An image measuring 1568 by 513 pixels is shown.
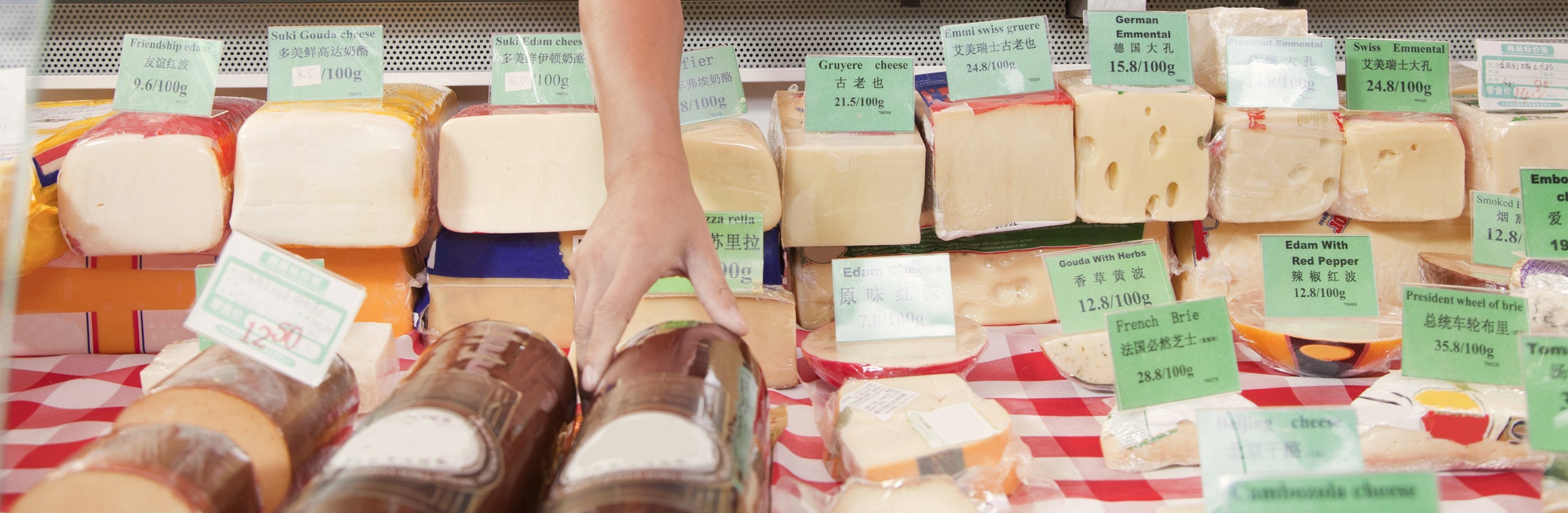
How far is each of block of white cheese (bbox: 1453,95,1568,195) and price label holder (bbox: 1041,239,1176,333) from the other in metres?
0.71

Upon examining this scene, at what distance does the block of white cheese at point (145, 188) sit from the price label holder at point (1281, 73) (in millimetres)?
1750

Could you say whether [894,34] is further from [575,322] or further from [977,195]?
[575,322]

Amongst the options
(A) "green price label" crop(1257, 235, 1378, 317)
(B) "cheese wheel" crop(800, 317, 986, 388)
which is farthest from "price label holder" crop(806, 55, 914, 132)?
(A) "green price label" crop(1257, 235, 1378, 317)

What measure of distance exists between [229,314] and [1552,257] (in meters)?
1.75

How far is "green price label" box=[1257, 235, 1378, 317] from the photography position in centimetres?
158

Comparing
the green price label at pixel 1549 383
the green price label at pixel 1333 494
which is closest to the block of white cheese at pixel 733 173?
the green price label at pixel 1333 494

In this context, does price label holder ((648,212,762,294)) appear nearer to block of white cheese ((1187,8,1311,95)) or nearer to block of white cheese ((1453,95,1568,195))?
block of white cheese ((1187,8,1311,95))

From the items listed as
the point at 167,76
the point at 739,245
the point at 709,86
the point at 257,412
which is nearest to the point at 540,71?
the point at 709,86

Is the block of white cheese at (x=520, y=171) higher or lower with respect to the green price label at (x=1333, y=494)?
higher

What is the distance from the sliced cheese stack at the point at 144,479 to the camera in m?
0.82

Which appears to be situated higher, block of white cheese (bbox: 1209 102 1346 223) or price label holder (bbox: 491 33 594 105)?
price label holder (bbox: 491 33 594 105)

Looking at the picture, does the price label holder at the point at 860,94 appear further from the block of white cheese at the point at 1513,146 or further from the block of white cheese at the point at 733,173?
the block of white cheese at the point at 1513,146

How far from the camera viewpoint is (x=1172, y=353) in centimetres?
130

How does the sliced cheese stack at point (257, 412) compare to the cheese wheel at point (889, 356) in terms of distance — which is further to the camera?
the cheese wheel at point (889, 356)
